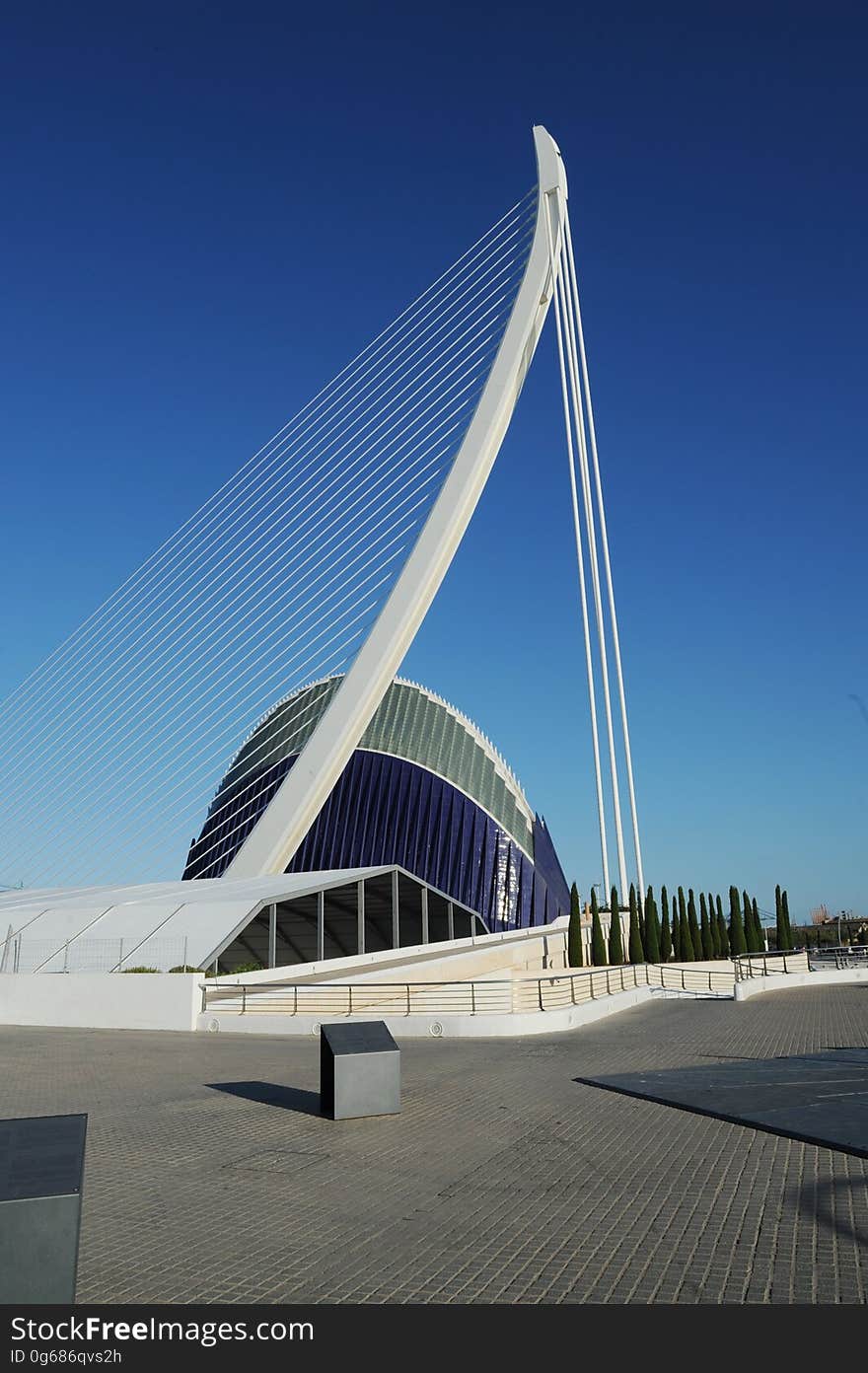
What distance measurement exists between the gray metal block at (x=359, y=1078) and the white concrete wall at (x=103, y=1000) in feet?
31.0

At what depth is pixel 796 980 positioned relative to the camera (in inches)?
1139

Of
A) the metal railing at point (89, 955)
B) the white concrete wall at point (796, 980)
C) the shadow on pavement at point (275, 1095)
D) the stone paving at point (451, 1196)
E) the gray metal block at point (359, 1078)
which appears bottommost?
the white concrete wall at point (796, 980)

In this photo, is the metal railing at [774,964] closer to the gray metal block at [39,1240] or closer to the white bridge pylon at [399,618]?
the white bridge pylon at [399,618]

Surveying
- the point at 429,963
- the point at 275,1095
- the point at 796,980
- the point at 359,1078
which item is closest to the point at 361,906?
the point at 429,963

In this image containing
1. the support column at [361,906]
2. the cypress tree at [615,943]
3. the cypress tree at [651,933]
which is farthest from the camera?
the cypress tree at [651,933]

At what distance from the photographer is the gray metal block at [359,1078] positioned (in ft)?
30.0

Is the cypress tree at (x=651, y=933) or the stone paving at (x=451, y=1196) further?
the cypress tree at (x=651, y=933)

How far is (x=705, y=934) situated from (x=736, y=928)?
2.95 m

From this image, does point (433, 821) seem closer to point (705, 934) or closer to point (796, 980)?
point (705, 934)

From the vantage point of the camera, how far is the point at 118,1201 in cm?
635

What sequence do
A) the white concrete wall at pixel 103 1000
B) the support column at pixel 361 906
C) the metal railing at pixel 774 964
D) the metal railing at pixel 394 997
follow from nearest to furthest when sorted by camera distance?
the metal railing at pixel 394 997 < the white concrete wall at pixel 103 1000 < the support column at pixel 361 906 < the metal railing at pixel 774 964

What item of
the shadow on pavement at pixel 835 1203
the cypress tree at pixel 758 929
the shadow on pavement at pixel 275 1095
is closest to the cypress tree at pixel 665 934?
the cypress tree at pixel 758 929

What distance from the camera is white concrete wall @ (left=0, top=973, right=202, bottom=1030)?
18.3 meters
